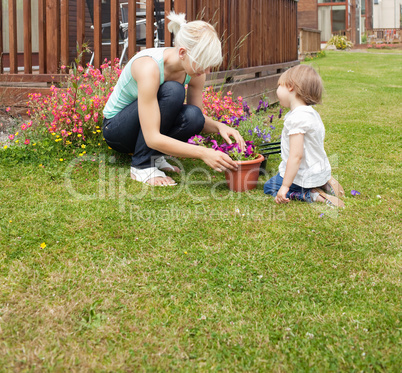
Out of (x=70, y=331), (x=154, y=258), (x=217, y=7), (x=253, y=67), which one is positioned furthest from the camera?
(x=253, y=67)

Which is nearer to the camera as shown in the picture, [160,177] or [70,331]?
[70,331]

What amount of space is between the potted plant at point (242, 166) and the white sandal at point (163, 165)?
429mm

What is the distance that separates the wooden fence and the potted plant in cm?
167

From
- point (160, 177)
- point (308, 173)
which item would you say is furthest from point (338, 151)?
point (160, 177)

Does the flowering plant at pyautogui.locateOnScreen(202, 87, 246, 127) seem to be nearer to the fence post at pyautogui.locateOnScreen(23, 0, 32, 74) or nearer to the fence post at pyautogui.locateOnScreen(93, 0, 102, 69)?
the fence post at pyautogui.locateOnScreen(93, 0, 102, 69)

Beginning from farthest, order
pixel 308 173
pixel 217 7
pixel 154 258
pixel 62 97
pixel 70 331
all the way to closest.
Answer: pixel 217 7, pixel 62 97, pixel 308 173, pixel 154 258, pixel 70 331

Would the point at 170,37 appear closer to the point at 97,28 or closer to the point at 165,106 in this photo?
the point at 97,28

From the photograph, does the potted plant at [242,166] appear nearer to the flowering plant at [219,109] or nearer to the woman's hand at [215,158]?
the woman's hand at [215,158]

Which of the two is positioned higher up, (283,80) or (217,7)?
(217,7)

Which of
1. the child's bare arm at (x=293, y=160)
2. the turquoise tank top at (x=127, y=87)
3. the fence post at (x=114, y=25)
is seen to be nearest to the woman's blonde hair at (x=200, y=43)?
the turquoise tank top at (x=127, y=87)

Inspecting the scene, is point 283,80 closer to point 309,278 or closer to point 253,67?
point 309,278

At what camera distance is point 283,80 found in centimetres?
286

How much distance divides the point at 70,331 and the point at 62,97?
2.65m

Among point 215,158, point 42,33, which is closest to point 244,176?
point 215,158
